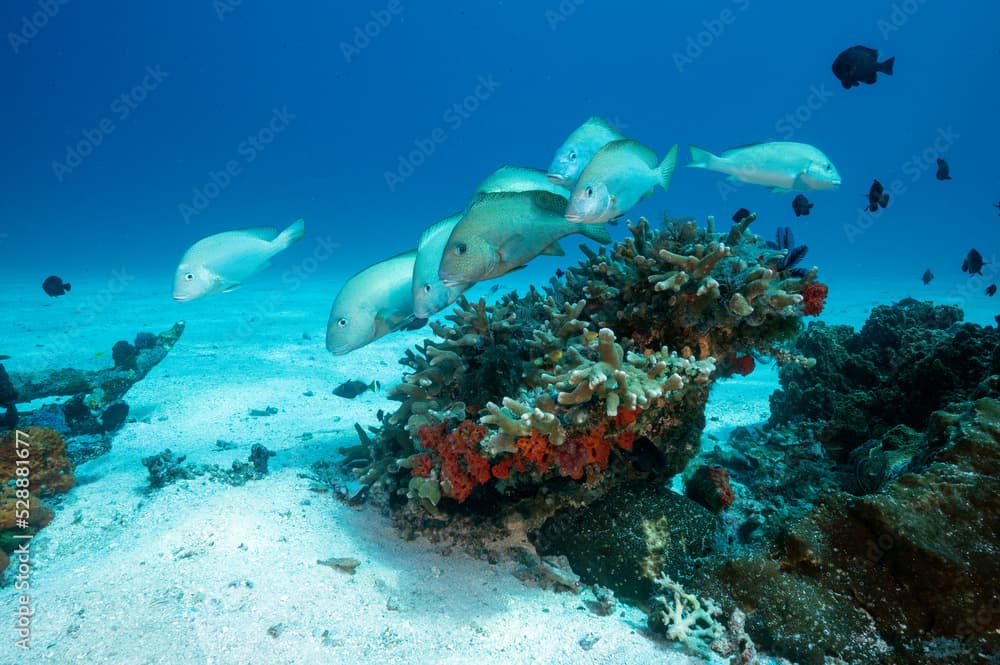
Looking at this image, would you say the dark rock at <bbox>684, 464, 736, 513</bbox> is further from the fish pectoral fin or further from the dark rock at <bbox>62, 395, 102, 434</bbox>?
the dark rock at <bbox>62, 395, 102, 434</bbox>

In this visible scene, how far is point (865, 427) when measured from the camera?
4484mm

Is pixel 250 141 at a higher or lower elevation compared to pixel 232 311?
higher

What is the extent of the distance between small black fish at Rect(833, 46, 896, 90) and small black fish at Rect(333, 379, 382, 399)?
8628 millimetres

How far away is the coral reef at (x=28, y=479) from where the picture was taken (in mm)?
4137

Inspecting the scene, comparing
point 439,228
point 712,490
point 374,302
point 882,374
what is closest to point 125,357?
point 374,302

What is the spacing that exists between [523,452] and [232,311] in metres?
18.5

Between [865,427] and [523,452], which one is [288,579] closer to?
[523,452]

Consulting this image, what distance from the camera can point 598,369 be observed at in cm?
300

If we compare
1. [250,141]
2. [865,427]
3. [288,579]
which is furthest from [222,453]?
[250,141]

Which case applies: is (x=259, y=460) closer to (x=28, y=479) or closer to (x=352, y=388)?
(x=28, y=479)

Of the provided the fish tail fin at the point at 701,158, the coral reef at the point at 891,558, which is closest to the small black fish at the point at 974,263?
the coral reef at the point at 891,558

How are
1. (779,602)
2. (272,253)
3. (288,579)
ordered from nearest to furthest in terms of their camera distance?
(779,602) < (288,579) < (272,253)

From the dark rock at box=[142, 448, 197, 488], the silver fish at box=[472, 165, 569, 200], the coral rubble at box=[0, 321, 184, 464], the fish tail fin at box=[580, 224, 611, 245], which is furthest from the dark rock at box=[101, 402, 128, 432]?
the fish tail fin at box=[580, 224, 611, 245]

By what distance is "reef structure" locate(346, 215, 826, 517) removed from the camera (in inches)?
123
